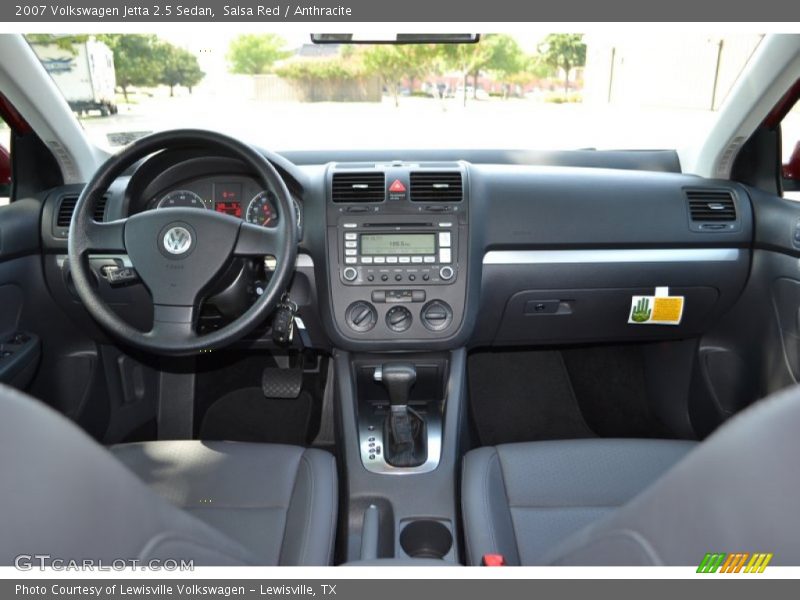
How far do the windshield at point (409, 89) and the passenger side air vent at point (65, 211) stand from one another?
1.11 ft

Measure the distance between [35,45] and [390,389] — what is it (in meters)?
1.74

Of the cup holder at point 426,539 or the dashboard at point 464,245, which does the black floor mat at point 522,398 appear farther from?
the cup holder at point 426,539

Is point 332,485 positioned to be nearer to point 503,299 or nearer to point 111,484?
point 503,299

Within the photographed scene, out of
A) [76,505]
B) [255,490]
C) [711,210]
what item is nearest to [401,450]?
[255,490]

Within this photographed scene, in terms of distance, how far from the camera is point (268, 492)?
1916mm

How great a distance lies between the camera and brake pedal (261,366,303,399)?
3.08 m

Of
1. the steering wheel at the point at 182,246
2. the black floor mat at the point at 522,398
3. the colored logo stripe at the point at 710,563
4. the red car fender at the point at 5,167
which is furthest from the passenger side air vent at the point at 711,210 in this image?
the red car fender at the point at 5,167

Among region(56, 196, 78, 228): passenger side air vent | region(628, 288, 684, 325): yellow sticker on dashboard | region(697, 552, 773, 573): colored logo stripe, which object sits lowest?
region(628, 288, 684, 325): yellow sticker on dashboard

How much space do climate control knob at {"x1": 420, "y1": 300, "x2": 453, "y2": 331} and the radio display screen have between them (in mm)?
193

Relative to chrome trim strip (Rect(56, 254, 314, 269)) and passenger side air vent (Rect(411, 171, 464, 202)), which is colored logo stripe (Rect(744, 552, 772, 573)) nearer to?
chrome trim strip (Rect(56, 254, 314, 269))

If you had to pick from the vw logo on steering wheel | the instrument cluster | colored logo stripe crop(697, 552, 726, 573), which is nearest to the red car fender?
the instrument cluster

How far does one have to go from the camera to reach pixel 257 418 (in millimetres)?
3104

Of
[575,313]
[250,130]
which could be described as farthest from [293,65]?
[575,313]

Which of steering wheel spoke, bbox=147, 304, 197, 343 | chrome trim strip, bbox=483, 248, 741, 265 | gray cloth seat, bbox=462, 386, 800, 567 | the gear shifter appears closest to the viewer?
gray cloth seat, bbox=462, 386, 800, 567
